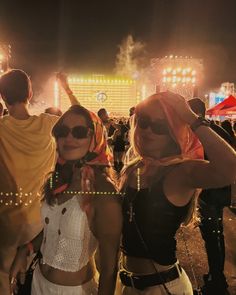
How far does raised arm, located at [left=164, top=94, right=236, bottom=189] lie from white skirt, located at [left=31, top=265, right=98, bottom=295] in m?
0.79

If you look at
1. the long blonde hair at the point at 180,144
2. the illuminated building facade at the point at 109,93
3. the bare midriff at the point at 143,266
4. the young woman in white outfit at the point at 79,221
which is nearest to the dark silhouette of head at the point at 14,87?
the young woman in white outfit at the point at 79,221

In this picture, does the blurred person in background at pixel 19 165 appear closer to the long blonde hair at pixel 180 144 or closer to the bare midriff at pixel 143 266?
the long blonde hair at pixel 180 144

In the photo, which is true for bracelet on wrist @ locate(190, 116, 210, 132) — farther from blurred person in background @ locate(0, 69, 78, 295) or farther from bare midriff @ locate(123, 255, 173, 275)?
blurred person in background @ locate(0, 69, 78, 295)

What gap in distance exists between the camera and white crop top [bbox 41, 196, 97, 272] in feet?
6.82

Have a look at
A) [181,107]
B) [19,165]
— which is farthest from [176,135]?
[19,165]

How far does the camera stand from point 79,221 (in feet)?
6.79

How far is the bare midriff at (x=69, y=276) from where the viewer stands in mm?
2090

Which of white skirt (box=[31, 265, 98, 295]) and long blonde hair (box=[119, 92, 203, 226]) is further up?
long blonde hair (box=[119, 92, 203, 226])

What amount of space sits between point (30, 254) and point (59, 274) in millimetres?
767

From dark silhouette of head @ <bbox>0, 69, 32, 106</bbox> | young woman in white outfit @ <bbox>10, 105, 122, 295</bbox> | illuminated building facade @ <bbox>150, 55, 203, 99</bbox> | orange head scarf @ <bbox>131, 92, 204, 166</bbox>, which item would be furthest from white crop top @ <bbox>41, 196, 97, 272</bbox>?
illuminated building facade @ <bbox>150, 55, 203, 99</bbox>

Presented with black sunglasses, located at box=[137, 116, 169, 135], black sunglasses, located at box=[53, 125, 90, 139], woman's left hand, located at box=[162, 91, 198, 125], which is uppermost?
woman's left hand, located at box=[162, 91, 198, 125]

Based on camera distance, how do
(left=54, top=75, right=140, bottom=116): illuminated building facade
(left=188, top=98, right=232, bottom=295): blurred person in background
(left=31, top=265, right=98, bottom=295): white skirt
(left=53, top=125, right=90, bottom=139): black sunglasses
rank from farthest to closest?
(left=54, top=75, right=140, bottom=116): illuminated building facade
(left=188, top=98, right=232, bottom=295): blurred person in background
(left=53, top=125, right=90, bottom=139): black sunglasses
(left=31, top=265, right=98, bottom=295): white skirt

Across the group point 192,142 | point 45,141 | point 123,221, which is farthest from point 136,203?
point 45,141

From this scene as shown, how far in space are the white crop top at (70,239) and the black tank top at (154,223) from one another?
9.2 inches
